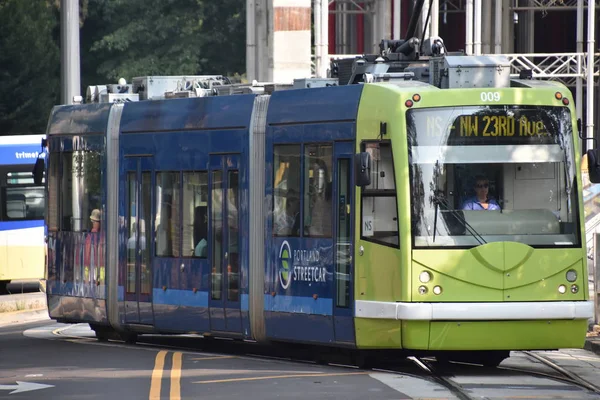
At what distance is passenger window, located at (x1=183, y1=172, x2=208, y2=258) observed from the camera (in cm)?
1836

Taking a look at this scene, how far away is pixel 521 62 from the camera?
1575 inches

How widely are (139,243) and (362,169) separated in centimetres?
493

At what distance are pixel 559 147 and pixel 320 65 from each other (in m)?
23.6

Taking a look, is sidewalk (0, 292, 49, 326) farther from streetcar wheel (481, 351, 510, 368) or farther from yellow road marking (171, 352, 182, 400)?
streetcar wheel (481, 351, 510, 368)

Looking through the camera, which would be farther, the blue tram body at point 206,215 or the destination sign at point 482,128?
the blue tram body at point 206,215

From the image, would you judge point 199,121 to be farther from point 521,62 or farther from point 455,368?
point 521,62

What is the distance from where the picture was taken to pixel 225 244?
18.0 metres

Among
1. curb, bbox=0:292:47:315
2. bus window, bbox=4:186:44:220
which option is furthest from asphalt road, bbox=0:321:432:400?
bus window, bbox=4:186:44:220

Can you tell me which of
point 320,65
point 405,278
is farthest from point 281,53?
point 405,278

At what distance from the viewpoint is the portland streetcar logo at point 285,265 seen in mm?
16984

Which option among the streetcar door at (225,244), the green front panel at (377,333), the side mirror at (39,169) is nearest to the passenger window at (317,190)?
the green front panel at (377,333)

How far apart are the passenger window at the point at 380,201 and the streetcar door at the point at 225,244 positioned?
7.86 ft

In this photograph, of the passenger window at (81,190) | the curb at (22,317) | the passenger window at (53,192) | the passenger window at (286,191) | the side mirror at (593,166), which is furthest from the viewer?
the curb at (22,317)

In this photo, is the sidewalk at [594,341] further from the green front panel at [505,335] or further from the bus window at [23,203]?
the bus window at [23,203]
